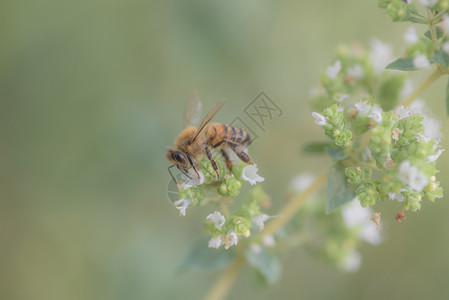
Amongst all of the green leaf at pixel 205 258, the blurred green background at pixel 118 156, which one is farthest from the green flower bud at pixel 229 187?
the blurred green background at pixel 118 156

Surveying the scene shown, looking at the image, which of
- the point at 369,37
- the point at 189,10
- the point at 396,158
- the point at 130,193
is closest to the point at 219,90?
the point at 189,10

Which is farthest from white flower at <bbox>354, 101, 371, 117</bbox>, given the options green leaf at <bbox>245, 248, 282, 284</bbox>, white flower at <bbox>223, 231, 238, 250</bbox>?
green leaf at <bbox>245, 248, 282, 284</bbox>

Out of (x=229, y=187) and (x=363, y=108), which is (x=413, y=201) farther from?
(x=229, y=187)

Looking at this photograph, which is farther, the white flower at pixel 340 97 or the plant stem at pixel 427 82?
the white flower at pixel 340 97

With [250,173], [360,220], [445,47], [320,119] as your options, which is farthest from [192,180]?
[360,220]

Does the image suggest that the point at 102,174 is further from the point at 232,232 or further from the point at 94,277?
the point at 232,232

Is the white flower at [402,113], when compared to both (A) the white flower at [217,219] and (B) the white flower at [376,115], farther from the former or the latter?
(A) the white flower at [217,219]
